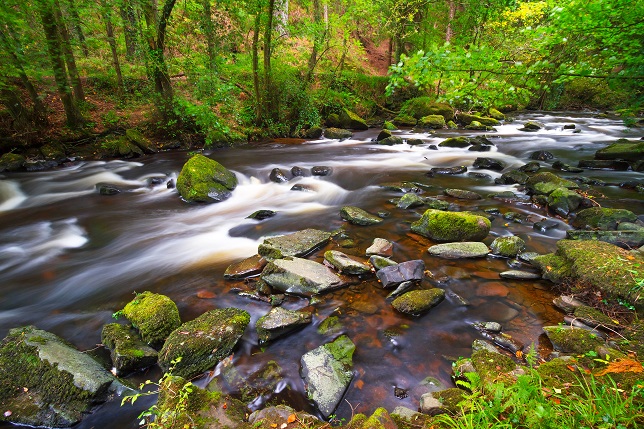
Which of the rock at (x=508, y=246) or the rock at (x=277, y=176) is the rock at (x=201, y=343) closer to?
the rock at (x=508, y=246)

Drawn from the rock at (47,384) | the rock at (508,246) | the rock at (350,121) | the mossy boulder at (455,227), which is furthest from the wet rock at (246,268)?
the rock at (350,121)

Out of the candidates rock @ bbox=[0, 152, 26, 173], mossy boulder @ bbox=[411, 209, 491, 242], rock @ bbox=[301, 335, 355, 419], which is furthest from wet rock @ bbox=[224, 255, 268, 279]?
rock @ bbox=[0, 152, 26, 173]

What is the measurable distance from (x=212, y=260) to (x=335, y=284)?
92.2 inches

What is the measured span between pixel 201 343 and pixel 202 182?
5.74m

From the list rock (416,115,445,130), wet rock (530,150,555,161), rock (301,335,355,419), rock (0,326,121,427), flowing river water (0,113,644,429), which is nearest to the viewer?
A: rock (0,326,121,427)

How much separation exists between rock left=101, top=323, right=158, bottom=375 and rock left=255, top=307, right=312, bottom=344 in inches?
42.4

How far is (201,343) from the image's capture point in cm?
314

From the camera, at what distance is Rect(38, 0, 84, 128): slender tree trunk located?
920 centimetres

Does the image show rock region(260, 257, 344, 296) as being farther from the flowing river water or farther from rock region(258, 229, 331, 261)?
rock region(258, 229, 331, 261)

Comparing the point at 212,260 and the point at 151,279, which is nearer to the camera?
the point at 151,279

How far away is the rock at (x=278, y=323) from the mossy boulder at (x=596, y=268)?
A: 3.32 metres

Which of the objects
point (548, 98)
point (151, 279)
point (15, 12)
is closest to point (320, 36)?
point (15, 12)

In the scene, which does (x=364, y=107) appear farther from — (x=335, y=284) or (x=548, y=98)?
(x=335, y=284)

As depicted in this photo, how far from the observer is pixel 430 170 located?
9711 millimetres
